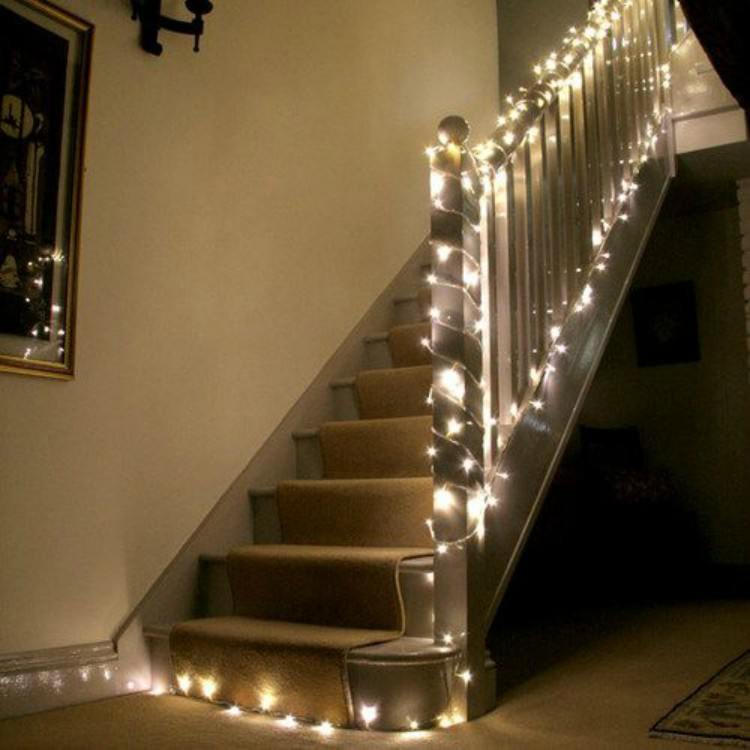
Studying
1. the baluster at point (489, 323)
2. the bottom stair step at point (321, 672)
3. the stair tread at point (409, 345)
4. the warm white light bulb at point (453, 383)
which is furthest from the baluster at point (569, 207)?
the bottom stair step at point (321, 672)

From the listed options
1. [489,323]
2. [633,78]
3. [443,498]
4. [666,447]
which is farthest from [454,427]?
[666,447]

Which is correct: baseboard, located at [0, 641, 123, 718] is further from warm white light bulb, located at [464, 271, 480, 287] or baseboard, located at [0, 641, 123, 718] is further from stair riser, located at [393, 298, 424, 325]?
stair riser, located at [393, 298, 424, 325]

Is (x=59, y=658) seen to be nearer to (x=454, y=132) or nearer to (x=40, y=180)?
(x=40, y=180)

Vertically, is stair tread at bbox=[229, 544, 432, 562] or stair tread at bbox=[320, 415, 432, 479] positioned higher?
stair tread at bbox=[320, 415, 432, 479]

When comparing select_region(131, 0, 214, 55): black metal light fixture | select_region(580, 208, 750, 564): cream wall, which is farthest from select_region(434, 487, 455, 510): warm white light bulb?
select_region(580, 208, 750, 564): cream wall

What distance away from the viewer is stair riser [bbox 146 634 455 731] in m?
1.66

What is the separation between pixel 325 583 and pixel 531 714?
55cm

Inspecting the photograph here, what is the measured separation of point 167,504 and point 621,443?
8.62ft

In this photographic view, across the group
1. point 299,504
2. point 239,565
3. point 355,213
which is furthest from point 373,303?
point 239,565

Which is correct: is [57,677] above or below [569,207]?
below

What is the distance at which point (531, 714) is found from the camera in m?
1.76

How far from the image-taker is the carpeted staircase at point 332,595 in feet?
5.62

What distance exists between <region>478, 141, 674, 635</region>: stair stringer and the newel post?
60 millimetres

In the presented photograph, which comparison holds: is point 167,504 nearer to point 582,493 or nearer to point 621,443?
point 582,493
